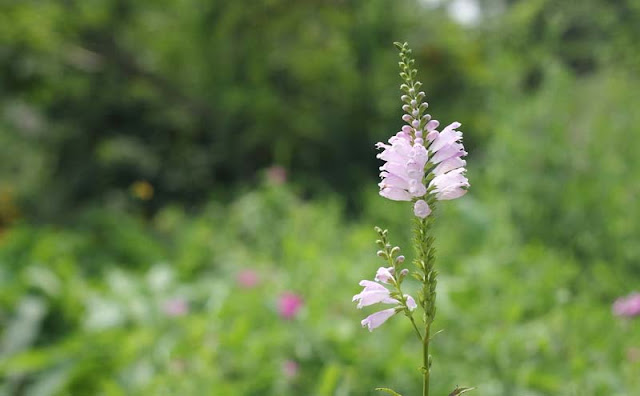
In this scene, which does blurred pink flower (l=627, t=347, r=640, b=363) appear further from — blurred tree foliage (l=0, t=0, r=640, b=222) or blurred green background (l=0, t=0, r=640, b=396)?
blurred tree foliage (l=0, t=0, r=640, b=222)

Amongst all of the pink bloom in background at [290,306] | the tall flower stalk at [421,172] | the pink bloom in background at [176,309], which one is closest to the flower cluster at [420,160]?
the tall flower stalk at [421,172]

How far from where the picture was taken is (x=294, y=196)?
548 centimetres

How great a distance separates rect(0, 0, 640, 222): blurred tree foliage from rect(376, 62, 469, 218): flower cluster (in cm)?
589

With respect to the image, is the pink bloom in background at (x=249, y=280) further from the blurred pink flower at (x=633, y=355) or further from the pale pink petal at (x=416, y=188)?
the pale pink petal at (x=416, y=188)

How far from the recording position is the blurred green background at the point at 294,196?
97.2 inches

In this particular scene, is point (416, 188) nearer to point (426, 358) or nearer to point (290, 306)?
point (426, 358)

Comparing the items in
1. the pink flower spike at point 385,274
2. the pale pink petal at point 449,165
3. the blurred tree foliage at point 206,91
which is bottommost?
the pink flower spike at point 385,274

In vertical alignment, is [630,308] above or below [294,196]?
below

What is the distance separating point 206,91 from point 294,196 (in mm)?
2188

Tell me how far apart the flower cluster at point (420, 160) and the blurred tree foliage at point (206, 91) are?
5.89 meters

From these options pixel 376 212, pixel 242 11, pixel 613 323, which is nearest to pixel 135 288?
pixel 376 212

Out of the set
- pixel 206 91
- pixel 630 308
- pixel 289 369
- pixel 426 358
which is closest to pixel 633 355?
pixel 630 308

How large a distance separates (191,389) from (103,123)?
606 cm

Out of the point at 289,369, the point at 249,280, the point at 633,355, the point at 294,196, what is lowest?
the point at 633,355
